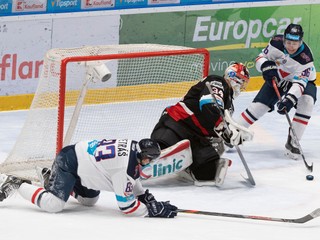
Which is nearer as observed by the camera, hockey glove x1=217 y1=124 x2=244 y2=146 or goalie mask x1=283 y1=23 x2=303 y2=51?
hockey glove x1=217 y1=124 x2=244 y2=146

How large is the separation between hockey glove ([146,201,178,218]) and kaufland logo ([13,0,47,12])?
12.0 feet

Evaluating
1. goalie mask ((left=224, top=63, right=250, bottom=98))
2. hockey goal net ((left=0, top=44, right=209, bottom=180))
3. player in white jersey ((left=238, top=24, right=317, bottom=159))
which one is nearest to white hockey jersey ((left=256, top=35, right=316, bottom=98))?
player in white jersey ((left=238, top=24, right=317, bottom=159))

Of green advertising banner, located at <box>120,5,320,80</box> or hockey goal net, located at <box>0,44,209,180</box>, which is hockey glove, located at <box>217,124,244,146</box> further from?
green advertising banner, located at <box>120,5,320,80</box>

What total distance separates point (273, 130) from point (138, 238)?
3.98m

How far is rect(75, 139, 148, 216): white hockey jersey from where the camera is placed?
712cm

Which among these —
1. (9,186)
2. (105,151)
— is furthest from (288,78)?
(9,186)

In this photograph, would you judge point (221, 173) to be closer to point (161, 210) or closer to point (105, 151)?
point (161, 210)

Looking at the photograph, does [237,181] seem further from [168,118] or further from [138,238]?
[138,238]

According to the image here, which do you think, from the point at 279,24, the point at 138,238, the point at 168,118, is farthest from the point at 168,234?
the point at 279,24

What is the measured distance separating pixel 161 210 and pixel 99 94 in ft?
9.09

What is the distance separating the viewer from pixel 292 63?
943 centimetres

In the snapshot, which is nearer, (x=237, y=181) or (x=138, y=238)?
(x=138, y=238)

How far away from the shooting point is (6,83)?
34.4 ft

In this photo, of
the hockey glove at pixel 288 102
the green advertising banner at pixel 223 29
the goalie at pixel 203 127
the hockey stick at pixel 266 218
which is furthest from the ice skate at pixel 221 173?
the green advertising banner at pixel 223 29
